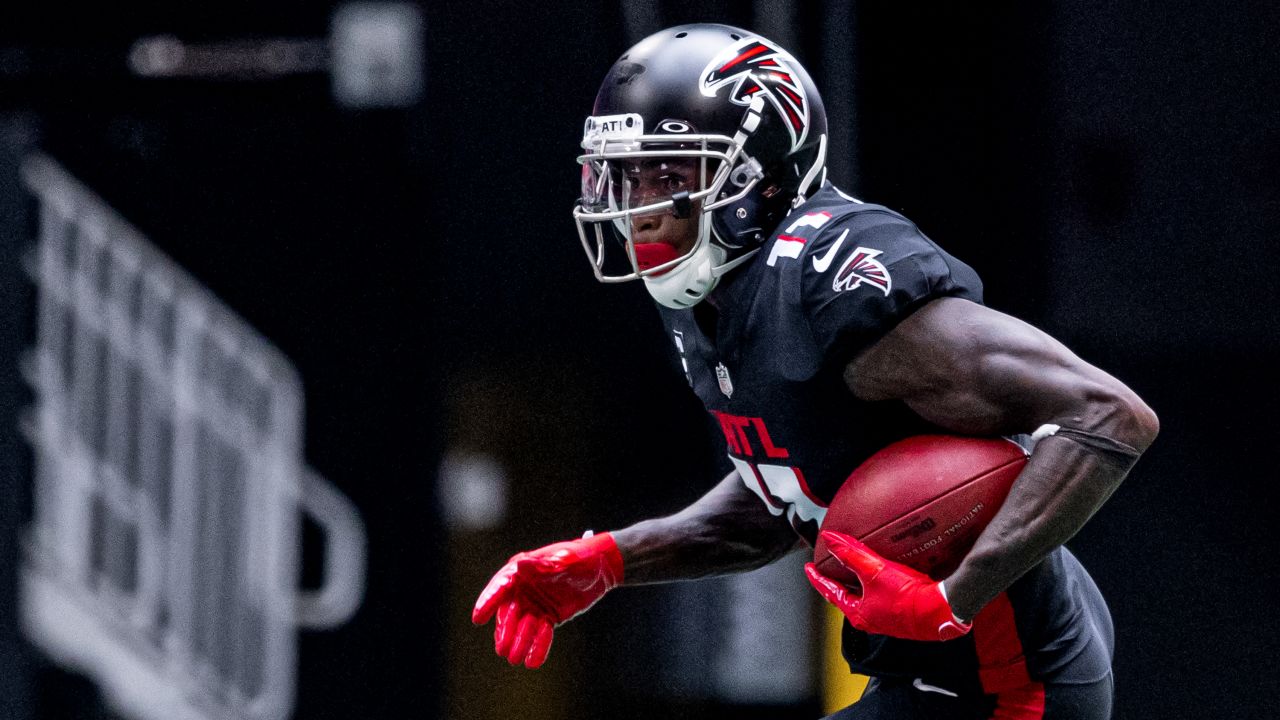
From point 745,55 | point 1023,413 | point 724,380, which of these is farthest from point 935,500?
point 745,55

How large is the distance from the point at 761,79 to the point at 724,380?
0.43 meters

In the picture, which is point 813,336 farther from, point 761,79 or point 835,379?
point 761,79

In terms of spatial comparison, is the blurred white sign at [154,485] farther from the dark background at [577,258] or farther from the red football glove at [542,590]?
the red football glove at [542,590]

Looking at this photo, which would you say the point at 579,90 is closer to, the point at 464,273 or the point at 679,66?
the point at 464,273

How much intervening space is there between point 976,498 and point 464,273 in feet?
6.97

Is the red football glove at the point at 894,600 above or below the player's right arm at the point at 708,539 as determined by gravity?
above

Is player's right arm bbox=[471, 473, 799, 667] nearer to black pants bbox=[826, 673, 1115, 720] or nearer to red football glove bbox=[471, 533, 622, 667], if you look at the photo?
Answer: red football glove bbox=[471, 533, 622, 667]

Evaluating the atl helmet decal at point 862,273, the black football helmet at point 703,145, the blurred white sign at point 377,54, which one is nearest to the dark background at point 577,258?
the blurred white sign at point 377,54

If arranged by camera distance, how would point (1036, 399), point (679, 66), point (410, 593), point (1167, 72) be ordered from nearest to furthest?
1. point (1036, 399)
2. point (679, 66)
3. point (1167, 72)
4. point (410, 593)

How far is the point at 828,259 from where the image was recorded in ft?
5.52

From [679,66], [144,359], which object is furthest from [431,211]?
[679,66]

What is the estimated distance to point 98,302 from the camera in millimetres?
3814

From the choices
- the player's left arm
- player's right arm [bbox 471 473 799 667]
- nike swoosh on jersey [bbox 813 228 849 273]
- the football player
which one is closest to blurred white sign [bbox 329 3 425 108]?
the football player

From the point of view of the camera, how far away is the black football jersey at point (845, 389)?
64.2 inches
